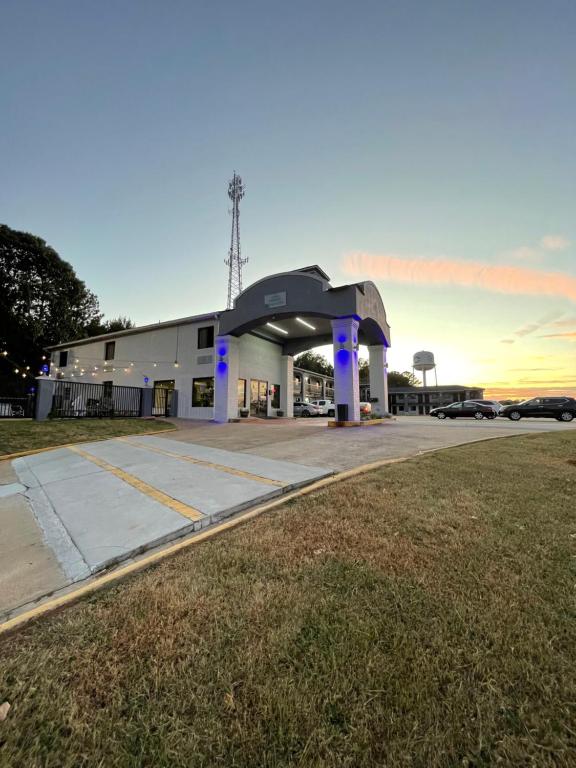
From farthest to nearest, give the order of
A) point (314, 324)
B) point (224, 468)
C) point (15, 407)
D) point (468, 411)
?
point (468, 411), point (314, 324), point (15, 407), point (224, 468)

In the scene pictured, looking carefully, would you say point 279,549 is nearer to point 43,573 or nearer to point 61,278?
point 43,573

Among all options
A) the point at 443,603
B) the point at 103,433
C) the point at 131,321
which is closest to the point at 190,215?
the point at 103,433

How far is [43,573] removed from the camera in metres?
2.23

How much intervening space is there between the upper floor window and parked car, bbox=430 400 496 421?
2525 centimetres

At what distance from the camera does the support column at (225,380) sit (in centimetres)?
1683

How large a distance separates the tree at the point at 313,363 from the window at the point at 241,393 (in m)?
35.7

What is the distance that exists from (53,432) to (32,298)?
27.7m

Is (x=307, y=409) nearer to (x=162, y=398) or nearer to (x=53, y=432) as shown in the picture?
(x=162, y=398)

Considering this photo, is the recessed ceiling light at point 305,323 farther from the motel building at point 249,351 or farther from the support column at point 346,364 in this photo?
the support column at point 346,364

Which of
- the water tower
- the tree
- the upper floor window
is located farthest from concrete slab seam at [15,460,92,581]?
the water tower

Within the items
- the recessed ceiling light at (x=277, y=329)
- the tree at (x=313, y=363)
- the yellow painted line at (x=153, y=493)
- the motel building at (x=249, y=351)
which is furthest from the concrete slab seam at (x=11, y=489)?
the tree at (x=313, y=363)

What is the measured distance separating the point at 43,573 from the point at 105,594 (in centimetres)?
70

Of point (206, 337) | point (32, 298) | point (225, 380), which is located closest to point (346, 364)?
point (225, 380)

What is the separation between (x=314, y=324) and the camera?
62.6ft
